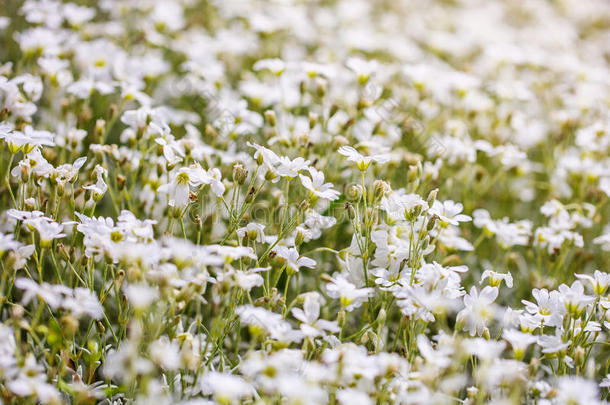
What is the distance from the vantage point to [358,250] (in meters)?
1.86

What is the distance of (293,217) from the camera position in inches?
72.7

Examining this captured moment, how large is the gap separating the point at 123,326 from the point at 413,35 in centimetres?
319

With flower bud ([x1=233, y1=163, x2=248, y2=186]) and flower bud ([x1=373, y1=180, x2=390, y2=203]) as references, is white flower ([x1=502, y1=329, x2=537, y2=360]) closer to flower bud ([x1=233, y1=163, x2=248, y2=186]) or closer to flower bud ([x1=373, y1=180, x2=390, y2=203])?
flower bud ([x1=373, y1=180, x2=390, y2=203])

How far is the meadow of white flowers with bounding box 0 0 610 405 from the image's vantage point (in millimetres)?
1438

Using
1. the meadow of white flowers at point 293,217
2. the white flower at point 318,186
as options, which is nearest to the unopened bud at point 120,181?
the meadow of white flowers at point 293,217

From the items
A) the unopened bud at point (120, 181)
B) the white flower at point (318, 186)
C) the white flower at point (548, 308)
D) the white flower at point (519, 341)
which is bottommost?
the white flower at point (548, 308)

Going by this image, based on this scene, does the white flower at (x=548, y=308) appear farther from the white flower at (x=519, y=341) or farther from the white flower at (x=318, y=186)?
the white flower at (x=318, y=186)

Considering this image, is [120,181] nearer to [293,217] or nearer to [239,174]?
[239,174]

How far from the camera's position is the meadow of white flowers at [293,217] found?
4.72 feet

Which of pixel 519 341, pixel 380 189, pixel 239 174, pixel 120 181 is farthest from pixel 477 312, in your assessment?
pixel 120 181

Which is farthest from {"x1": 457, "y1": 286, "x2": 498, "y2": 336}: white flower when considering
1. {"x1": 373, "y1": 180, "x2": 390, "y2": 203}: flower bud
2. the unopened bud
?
the unopened bud

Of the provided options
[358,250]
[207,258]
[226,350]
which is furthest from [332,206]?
[207,258]

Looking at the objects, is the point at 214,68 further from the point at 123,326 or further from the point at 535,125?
the point at 535,125

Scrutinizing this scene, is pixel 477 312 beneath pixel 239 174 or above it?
beneath
